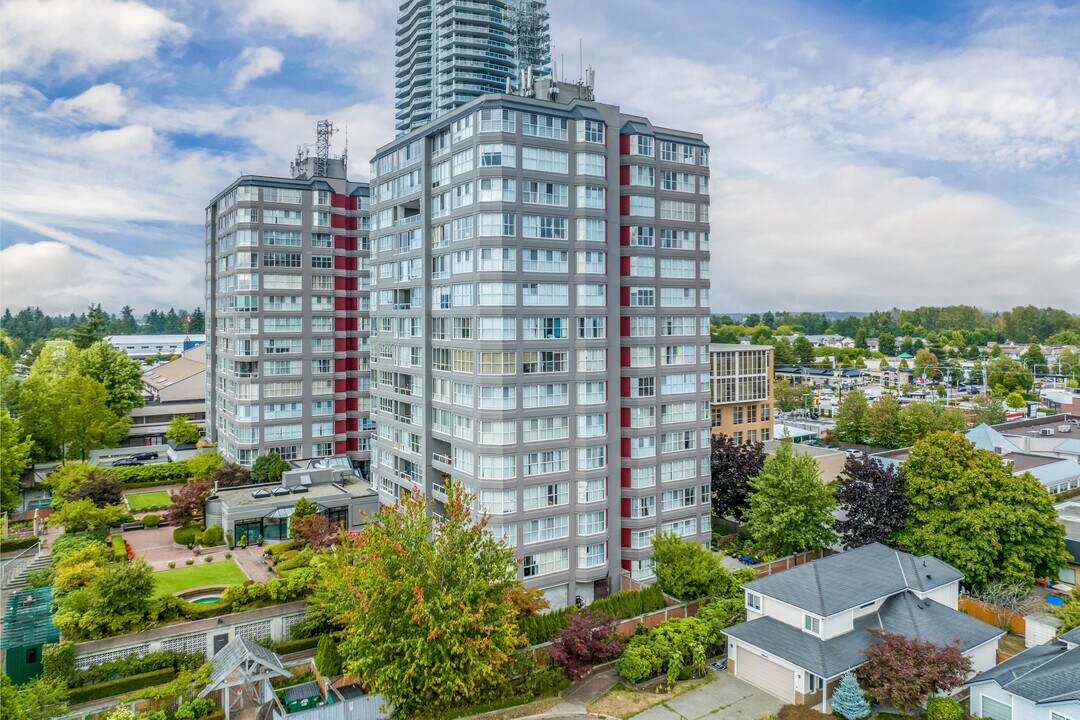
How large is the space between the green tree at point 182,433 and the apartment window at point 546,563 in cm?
6036

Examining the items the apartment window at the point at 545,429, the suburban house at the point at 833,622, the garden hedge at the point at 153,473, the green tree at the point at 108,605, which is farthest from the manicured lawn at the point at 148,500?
the suburban house at the point at 833,622

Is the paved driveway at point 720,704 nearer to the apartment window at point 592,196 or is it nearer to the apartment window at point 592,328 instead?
the apartment window at point 592,328

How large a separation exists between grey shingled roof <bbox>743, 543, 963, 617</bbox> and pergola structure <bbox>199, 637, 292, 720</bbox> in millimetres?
26510

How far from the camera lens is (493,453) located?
4341cm

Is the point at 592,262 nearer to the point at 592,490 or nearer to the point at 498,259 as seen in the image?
the point at 498,259

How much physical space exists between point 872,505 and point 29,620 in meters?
53.9

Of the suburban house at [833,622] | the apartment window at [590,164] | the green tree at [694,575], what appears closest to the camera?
the suburban house at [833,622]

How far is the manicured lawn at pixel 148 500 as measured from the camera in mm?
65625

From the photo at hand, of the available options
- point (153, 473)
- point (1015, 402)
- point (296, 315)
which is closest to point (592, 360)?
point (296, 315)

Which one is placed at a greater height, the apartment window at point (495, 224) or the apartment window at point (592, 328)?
the apartment window at point (495, 224)

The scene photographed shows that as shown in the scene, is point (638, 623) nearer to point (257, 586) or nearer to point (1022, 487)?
point (257, 586)

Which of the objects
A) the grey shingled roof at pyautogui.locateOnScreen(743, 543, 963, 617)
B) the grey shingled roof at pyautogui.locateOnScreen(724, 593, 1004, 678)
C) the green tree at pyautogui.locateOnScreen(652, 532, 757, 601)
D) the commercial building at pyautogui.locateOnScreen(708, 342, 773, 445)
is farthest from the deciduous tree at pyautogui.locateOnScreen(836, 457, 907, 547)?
the commercial building at pyautogui.locateOnScreen(708, 342, 773, 445)

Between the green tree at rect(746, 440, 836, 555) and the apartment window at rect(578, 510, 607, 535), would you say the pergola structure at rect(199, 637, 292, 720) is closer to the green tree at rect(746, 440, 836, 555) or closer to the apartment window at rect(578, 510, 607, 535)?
the apartment window at rect(578, 510, 607, 535)

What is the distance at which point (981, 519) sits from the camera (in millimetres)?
44969
